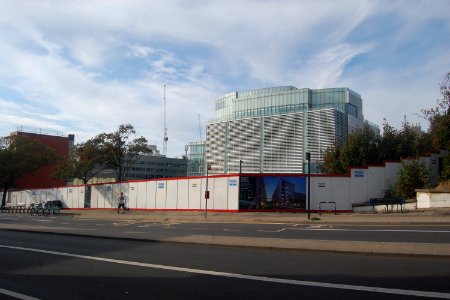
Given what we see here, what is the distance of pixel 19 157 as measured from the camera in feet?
207

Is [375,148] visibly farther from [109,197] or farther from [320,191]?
[109,197]

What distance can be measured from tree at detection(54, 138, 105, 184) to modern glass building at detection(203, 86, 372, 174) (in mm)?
31722

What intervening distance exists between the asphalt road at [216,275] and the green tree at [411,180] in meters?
21.1

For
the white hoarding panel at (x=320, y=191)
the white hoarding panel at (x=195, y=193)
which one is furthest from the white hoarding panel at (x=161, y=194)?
the white hoarding panel at (x=320, y=191)

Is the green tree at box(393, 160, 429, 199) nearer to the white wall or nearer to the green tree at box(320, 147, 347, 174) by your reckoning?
the white wall

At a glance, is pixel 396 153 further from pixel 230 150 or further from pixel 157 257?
pixel 230 150

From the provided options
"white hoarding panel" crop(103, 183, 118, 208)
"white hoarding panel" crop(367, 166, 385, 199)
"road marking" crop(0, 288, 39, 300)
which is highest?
"white hoarding panel" crop(367, 166, 385, 199)

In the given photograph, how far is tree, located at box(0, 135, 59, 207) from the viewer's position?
204 ft

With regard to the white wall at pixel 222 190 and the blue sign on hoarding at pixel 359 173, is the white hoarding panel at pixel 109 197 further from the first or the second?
the blue sign on hoarding at pixel 359 173

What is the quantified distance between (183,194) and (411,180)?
58.3 ft

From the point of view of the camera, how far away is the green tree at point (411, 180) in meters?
30.8

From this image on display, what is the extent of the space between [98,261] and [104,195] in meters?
39.2

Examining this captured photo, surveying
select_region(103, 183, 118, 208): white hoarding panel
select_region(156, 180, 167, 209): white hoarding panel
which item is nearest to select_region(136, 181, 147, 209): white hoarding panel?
select_region(156, 180, 167, 209): white hoarding panel

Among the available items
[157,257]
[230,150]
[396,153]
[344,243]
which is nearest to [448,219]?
[344,243]
